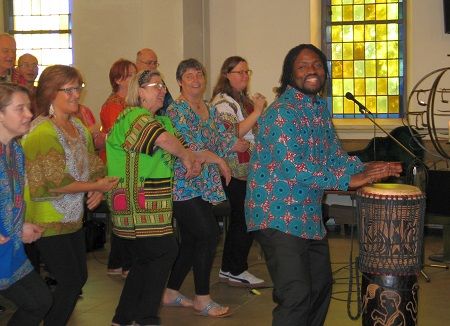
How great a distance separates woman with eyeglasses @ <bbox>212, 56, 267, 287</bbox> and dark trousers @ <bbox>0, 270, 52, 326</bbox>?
2687 mm

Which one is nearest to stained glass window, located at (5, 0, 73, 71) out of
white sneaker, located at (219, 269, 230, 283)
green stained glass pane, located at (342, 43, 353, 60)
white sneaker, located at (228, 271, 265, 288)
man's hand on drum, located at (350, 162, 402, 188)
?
green stained glass pane, located at (342, 43, 353, 60)

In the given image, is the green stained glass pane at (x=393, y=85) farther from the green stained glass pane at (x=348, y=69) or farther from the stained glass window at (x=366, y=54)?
the green stained glass pane at (x=348, y=69)

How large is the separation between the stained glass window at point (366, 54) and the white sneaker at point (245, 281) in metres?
4.65

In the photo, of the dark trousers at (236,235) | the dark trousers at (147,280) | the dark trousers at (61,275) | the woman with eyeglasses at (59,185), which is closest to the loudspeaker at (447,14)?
the dark trousers at (236,235)

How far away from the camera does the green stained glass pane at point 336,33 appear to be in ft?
36.6

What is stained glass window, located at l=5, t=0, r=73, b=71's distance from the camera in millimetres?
11602

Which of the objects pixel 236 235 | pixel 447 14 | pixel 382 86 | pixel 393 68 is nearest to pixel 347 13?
pixel 393 68

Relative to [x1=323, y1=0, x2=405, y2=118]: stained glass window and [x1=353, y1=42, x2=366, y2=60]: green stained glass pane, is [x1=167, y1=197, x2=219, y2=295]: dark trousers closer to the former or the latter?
[x1=323, y1=0, x2=405, y2=118]: stained glass window

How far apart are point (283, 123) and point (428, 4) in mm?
6460

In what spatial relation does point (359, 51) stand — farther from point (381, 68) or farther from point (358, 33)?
point (381, 68)

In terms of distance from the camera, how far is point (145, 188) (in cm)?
507

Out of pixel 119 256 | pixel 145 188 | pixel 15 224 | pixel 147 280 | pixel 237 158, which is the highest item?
pixel 237 158

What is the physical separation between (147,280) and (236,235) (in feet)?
5.83

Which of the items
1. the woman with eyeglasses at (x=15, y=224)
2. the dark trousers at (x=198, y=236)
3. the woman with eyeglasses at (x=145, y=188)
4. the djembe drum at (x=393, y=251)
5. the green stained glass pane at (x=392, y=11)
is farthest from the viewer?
the green stained glass pane at (x=392, y=11)
